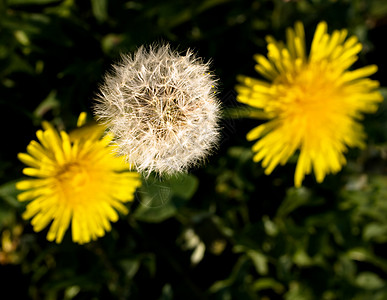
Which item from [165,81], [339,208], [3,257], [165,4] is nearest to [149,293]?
[3,257]

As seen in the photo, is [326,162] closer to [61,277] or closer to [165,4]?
[165,4]

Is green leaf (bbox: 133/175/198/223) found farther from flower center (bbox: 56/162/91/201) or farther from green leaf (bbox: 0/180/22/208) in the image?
green leaf (bbox: 0/180/22/208)

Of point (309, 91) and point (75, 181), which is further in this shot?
point (309, 91)

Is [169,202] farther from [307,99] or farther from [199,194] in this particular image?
[307,99]

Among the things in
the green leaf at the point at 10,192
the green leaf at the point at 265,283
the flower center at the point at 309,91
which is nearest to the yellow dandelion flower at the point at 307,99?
the flower center at the point at 309,91

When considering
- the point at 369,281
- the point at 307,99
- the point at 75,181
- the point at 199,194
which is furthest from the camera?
the point at 369,281

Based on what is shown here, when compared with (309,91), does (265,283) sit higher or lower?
lower

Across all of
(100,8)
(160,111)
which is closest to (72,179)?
(160,111)
